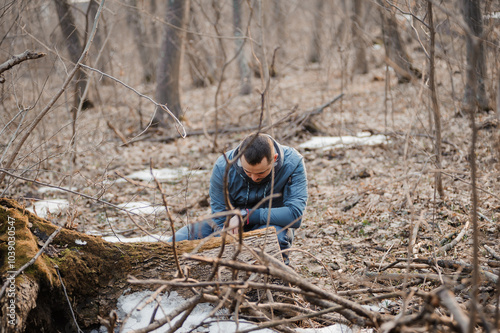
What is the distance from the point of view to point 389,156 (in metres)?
6.52

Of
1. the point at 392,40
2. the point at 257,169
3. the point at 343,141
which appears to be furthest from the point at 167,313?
the point at 392,40

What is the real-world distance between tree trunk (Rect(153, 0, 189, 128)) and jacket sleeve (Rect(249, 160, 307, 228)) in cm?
632

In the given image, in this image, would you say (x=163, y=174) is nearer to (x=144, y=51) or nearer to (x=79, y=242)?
(x=79, y=242)

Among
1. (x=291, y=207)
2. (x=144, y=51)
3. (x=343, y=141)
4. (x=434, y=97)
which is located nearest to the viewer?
(x=434, y=97)

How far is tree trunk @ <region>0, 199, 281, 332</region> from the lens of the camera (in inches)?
91.2

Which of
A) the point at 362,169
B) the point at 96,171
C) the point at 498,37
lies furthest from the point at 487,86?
the point at 96,171

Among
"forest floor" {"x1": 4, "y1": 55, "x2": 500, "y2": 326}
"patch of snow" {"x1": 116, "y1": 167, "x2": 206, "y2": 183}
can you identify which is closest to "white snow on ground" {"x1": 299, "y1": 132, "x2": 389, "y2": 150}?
"forest floor" {"x1": 4, "y1": 55, "x2": 500, "y2": 326}

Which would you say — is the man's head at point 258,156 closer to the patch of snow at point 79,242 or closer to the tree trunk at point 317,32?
the patch of snow at point 79,242

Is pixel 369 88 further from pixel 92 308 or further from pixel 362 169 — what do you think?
pixel 92 308

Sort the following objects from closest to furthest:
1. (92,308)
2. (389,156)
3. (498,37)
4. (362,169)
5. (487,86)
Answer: (92,308), (498,37), (487,86), (362,169), (389,156)

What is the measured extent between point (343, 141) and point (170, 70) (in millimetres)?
4822

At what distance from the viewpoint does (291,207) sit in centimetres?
354

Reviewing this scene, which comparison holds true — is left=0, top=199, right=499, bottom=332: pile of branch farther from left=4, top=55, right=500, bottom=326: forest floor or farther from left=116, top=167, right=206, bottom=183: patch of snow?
left=116, top=167, right=206, bottom=183: patch of snow

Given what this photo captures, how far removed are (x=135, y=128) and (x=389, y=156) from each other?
611cm
